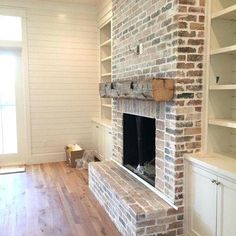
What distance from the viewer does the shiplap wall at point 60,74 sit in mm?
4953

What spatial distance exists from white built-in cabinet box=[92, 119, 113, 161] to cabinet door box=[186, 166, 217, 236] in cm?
211

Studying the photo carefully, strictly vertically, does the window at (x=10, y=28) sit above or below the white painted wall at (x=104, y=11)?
below

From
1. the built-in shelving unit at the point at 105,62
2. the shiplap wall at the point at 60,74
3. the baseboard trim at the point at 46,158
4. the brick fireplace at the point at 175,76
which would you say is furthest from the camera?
the built-in shelving unit at the point at 105,62

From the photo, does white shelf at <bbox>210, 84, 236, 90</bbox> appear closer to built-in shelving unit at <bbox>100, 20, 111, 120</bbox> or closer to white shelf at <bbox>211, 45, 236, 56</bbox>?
white shelf at <bbox>211, 45, 236, 56</bbox>

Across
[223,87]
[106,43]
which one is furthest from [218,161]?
[106,43]

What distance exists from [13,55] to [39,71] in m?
0.52

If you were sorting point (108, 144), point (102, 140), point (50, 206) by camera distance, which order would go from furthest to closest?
point (102, 140) → point (108, 144) → point (50, 206)

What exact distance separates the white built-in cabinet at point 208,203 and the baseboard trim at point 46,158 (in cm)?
333

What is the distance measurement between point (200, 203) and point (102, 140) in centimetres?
275

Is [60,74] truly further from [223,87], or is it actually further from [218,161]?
[218,161]

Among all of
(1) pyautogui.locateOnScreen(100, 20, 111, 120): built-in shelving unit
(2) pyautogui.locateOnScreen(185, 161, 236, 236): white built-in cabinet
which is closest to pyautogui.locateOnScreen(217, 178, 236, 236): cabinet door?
(2) pyautogui.locateOnScreen(185, 161, 236, 236): white built-in cabinet

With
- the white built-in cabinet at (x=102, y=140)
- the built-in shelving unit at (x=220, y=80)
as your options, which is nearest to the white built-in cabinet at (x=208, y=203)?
the built-in shelving unit at (x=220, y=80)

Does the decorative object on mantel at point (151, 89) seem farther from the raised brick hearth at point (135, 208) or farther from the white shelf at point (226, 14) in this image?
the raised brick hearth at point (135, 208)

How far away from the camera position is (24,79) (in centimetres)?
493
